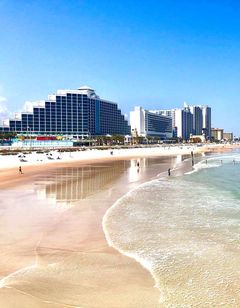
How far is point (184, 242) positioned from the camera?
10.4 meters

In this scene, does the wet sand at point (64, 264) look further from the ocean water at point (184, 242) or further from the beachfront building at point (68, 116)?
the beachfront building at point (68, 116)

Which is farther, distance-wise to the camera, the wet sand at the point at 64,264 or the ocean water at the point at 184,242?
the ocean water at the point at 184,242

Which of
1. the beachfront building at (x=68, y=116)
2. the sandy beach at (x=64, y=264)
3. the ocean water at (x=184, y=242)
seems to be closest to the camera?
the sandy beach at (x=64, y=264)

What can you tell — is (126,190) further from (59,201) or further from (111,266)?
(111,266)

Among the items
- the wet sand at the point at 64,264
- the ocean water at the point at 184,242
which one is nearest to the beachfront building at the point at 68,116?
the ocean water at the point at 184,242

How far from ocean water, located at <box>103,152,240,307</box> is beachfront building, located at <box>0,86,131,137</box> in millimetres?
134561

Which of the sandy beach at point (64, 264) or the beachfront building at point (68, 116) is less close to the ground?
the beachfront building at point (68, 116)

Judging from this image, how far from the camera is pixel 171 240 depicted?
10531mm

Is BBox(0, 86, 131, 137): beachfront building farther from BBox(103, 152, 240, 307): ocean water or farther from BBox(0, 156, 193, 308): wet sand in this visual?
BBox(0, 156, 193, 308): wet sand

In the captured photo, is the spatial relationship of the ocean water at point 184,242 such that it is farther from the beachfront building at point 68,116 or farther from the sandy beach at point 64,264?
the beachfront building at point 68,116

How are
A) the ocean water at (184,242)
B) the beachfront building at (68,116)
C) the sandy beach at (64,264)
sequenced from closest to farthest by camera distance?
the sandy beach at (64,264) → the ocean water at (184,242) → the beachfront building at (68,116)

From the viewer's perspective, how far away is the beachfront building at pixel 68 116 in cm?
14562

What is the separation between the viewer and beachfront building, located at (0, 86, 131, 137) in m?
146

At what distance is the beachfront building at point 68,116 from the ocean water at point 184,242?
13456 centimetres
